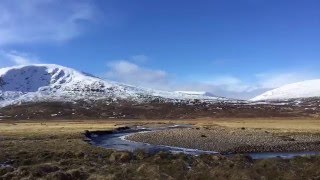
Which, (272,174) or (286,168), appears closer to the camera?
(272,174)

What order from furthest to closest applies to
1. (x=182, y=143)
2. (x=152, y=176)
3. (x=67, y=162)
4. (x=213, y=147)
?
(x=182, y=143) → (x=213, y=147) → (x=67, y=162) → (x=152, y=176)

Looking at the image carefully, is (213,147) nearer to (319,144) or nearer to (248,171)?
(319,144)

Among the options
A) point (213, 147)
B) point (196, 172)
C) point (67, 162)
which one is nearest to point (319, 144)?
point (213, 147)

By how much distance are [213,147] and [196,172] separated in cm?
2547

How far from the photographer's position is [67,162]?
34844mm

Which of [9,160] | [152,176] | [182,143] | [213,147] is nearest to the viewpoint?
[152,176]

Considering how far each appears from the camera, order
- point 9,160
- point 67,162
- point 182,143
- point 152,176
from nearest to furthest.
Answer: point 152,176, point 67,162, point 9,160, point 182,143

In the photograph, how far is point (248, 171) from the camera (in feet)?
98.0

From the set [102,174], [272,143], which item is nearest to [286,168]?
[102,174]

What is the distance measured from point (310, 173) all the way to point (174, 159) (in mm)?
11984

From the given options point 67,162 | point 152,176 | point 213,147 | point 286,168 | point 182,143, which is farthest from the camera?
point 182,143

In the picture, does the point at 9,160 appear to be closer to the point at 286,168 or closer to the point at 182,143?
the point at 286,168

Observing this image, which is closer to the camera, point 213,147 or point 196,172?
point 196,172

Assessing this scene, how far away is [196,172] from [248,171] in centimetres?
364
